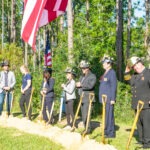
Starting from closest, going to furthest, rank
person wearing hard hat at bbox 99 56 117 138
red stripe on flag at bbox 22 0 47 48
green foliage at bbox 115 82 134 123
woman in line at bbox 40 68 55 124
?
person wearing hard hat at bbox 99 56 117 138 → red stripe on flag at bbox 22 0 47 48 → woman in line at bbox 40 68 55 124 → green foliage at bbox 115 82 134 123

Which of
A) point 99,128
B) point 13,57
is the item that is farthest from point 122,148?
point 13,57

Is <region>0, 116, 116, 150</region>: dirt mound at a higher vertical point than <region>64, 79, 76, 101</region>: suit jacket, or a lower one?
lower

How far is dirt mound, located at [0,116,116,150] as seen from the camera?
8.22 metres

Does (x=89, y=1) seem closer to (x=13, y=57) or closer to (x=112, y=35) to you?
(x=112, y=35)

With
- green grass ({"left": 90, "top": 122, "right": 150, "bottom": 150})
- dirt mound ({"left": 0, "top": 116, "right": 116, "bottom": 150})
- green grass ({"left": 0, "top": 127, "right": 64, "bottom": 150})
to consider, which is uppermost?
dirt mound ({"left": 0, "top": 116, "right": 116, "bottom": 150})

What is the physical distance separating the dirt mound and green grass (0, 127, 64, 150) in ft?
0.72

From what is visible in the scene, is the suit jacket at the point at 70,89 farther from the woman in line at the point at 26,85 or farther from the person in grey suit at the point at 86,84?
the woman in line at the point at 26,85

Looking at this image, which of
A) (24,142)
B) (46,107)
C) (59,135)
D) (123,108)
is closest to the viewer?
(24,142)

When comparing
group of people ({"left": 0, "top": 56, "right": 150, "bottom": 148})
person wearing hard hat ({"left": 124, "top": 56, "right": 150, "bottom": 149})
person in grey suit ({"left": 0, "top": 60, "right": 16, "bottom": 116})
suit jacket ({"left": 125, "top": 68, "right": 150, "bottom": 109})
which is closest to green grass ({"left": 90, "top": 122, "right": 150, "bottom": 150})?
group of people ({"left": 0, "top": 56, "right": 150, "bottom": 148})

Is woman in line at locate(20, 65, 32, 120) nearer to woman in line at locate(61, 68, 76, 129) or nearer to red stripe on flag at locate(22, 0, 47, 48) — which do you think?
woman in line at locate(61, 68, 76, 129)

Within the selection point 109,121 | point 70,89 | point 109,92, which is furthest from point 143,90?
point 70,89

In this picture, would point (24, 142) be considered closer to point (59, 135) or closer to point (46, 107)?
point (59, 135)

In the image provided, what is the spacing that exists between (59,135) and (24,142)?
822 mm

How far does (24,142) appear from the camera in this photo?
9750mm
